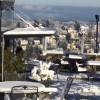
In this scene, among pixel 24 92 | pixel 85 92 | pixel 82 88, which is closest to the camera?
pixel 24 92

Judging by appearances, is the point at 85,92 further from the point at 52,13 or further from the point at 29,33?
the point at 52,13

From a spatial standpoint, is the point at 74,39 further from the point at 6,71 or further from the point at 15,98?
the point at 15,98

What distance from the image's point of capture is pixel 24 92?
576 centimetres

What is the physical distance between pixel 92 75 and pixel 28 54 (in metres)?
2.92

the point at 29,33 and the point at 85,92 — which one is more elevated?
the point at 29,33

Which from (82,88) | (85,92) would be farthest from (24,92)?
(82,88)

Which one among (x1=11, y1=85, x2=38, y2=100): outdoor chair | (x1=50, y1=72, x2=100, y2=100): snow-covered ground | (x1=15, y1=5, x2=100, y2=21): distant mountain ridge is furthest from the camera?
(x1=15, y1=5, x2=100, y2=21): distant mountain ridge

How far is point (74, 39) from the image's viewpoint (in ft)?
49.8

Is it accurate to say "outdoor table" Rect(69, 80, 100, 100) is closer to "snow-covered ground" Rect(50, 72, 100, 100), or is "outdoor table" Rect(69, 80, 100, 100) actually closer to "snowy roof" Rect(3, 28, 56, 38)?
"snow-covered ground" Rect(50, 72, 100, 100)

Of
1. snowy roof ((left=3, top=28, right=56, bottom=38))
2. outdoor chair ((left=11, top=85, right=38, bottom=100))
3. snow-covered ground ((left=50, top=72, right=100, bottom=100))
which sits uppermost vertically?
snowy roof ((left=3, top=28, right=56, bottom=38))

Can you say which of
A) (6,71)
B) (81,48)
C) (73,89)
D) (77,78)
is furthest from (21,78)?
(81,48)

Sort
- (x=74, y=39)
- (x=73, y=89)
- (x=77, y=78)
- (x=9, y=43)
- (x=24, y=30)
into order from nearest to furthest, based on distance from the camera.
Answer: (x=73, y=89) < (x=77, y=78) < (x=24, y=30) < (x=9, y=43) < (x=74, y=39)

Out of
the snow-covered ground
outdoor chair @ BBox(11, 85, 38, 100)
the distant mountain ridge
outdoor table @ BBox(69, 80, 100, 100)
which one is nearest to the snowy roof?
the snow-covered ground

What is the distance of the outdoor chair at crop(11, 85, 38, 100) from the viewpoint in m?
5.75
